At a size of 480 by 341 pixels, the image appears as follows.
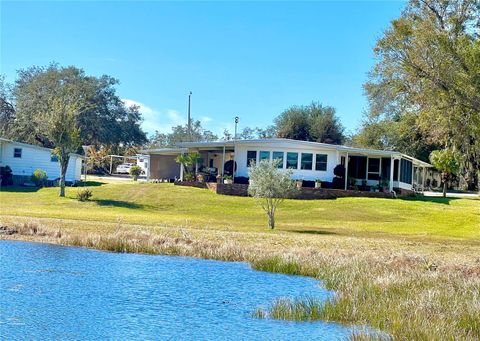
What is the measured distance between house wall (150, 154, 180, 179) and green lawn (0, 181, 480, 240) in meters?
11.3

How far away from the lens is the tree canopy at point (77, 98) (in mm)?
67875

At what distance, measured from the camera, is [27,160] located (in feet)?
164

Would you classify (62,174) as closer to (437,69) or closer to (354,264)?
(437,69)

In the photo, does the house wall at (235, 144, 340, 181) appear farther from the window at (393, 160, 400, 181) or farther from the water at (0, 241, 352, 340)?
the water at (0, 241, 352, 340)

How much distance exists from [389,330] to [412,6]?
2740 cm

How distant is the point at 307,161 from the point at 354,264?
26601mm

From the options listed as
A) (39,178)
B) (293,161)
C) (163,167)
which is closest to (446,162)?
(293,161)

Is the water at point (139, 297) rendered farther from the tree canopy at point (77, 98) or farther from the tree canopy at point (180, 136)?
the tree canopy at point (180, 136)

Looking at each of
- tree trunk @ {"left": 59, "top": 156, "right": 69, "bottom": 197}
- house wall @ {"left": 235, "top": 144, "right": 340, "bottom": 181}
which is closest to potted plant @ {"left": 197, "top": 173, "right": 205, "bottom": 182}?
house wall @ {"left": 235, "top": 144, "right": 340, "bottom": 181}

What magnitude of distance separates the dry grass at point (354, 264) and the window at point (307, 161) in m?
17.9

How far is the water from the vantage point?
10727 mm

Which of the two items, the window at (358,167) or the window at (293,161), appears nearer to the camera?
the window at (293,161)

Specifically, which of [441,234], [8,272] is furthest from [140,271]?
[441,234]

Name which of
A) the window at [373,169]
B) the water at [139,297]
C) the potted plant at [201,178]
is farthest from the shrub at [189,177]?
the water at [139,297]
